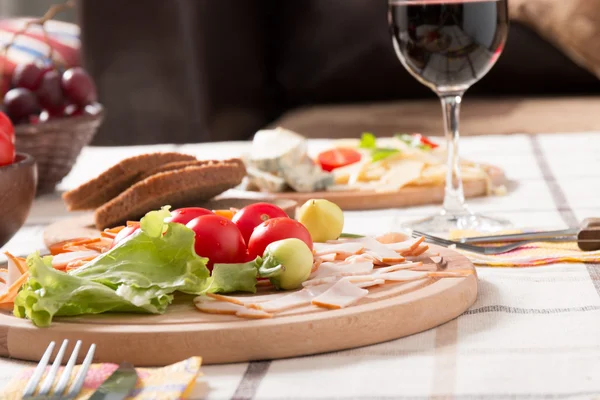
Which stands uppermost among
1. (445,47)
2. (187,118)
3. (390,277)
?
(445,47)

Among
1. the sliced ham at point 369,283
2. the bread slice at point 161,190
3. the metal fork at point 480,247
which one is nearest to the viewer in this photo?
the sliced ham at point 369,283

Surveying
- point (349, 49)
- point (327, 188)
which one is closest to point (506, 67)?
point (349, 49)

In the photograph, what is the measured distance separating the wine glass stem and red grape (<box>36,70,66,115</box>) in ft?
2.32

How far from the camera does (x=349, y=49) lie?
10.8 feet

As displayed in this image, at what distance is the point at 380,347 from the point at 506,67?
99.0 inches

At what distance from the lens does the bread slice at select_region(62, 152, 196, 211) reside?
127cm

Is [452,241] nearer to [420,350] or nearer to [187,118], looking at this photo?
[420,350]

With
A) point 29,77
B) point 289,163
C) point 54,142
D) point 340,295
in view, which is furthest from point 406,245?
point 29,77

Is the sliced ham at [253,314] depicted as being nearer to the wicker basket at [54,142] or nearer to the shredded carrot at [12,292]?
the shredded carrot at [12,292]

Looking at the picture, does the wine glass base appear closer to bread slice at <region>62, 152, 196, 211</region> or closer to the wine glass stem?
the wine glass stem

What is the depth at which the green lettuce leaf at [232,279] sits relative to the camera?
83 cm

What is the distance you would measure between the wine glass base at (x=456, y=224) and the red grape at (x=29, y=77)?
29.7 inches

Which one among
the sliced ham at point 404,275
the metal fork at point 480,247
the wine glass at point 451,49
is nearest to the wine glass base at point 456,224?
the wine glass at point 451,49

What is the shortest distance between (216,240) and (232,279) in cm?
7
